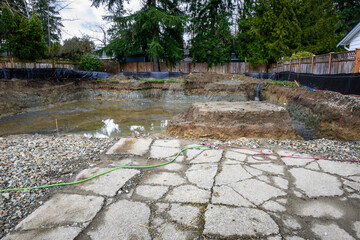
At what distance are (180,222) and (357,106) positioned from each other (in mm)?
5636

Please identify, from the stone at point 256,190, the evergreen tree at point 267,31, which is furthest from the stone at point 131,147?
the evergreen tree at point 267,31

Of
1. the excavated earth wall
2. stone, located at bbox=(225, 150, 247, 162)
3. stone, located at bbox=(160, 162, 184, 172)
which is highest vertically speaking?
the excavated earth wall

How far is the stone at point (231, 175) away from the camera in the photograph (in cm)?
242

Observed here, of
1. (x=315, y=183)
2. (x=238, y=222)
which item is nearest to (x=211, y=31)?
(x=315, y=183)

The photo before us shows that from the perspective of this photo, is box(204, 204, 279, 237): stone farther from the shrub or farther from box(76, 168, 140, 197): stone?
the shrub

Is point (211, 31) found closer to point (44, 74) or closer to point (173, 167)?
point (44, 74)

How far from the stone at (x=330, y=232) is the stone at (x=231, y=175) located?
0.88 metres

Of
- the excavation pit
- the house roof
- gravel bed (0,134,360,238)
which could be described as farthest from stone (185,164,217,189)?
the house roof

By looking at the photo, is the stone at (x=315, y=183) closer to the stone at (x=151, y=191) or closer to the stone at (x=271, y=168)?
the stone at (x=271, y=168)

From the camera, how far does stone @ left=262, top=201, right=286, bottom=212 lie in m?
1.90

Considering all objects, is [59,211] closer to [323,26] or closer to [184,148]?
[184,148]

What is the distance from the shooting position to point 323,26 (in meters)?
15.4

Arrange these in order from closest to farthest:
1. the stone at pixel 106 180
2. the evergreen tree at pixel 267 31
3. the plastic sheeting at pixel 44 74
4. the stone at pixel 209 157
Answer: the stone at pixel 106 180, the stone at pixel 209 157, the plastic sheeting at pixel 44 74, the evergreen tree at pixel 267 31

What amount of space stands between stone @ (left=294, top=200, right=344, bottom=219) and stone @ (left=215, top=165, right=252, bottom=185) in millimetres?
651
